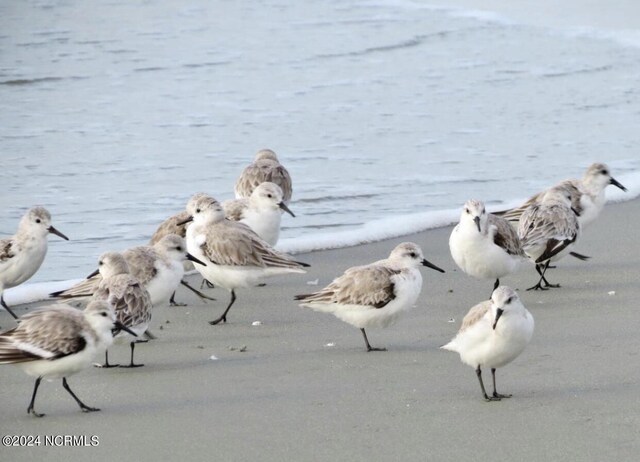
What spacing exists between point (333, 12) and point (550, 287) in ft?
58.6

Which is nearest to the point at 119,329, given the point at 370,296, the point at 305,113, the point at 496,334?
the point at 370,296

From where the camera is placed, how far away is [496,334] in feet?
22.5

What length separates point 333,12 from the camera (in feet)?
88.2

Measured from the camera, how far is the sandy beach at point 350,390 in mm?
6246

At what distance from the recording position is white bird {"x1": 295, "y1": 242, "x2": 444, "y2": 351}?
8062 mm

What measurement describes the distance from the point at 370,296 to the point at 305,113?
32.5ft

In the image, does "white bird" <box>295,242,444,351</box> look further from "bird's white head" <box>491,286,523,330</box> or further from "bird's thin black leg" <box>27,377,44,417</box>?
"bird's thin black leg" <box>27,377,44,417</box>

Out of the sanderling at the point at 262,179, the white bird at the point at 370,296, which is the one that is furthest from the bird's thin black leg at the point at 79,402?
the sanderling at the point at 262,179

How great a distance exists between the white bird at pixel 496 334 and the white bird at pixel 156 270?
2.47 metres

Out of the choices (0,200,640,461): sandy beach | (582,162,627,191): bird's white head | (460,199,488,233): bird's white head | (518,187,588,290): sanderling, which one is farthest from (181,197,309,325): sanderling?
(582,162,627,191): bird's white head

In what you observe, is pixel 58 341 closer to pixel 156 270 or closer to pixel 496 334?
pixel 156 270

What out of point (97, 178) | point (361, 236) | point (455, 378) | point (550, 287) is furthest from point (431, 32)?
point (455, 378)

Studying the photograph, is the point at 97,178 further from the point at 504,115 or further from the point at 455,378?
the point at 455,378

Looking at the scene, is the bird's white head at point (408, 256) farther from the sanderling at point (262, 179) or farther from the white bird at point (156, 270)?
the sanderling at point (262, 179)
